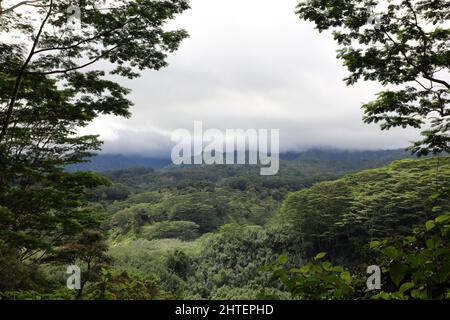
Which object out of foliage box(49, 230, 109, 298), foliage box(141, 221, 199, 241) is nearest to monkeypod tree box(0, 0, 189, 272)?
foliage box(49, 230, 109, 298)

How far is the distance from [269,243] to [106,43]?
27.9 m

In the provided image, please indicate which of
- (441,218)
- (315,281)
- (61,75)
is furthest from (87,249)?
(441,218)

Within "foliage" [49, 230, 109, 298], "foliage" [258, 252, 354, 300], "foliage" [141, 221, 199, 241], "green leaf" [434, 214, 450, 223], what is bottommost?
"foliage" [141, 221, 199, 241]

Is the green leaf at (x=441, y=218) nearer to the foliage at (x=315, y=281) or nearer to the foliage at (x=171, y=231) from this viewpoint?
the foliage at (x=315, y=281)

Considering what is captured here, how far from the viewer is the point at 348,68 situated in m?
6.59

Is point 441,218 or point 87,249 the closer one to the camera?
point 441,218

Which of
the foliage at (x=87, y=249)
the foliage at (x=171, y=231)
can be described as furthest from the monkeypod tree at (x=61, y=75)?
the foliage at (x=171, y=231)

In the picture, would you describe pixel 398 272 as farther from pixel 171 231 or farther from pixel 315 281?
pixel 171 231

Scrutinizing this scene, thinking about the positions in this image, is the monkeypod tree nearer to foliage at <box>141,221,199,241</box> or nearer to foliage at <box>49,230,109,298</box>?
foliage at <box>49,230,109,298</box>

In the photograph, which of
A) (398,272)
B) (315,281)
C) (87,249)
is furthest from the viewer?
(87,249)
